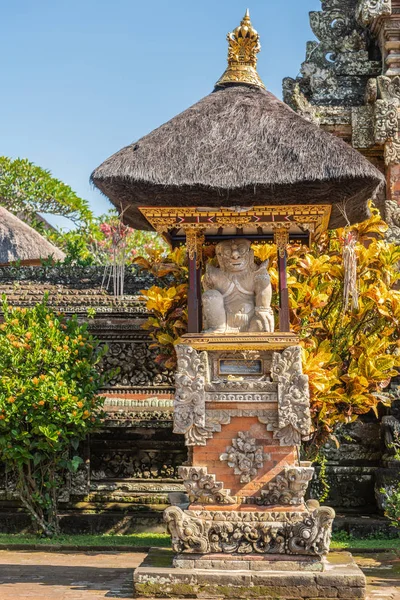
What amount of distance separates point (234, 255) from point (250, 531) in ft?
7.97

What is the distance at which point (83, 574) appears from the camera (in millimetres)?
8406

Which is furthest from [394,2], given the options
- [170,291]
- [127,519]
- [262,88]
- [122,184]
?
[127,519]

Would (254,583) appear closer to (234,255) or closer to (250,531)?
(250,531)

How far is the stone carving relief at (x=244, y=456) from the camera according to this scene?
7.97 meters

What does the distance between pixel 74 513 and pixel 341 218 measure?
469cm

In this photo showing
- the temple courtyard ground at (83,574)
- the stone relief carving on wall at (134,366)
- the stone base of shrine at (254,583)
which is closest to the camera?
the stone base of shrine at (254,583)

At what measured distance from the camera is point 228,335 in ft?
26.7

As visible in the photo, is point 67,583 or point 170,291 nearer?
point 67,583

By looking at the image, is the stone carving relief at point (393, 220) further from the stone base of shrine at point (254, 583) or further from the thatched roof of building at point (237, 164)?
the stone base of shrine at point (254, 583)

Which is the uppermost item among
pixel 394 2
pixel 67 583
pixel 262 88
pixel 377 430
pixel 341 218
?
pixel 394 2

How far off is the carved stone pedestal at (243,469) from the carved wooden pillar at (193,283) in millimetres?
252

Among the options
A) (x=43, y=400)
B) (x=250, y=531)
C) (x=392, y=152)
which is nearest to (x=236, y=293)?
(x=250, y=531)

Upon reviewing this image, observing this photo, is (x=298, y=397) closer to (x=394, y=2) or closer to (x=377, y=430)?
(x=377, y=430)

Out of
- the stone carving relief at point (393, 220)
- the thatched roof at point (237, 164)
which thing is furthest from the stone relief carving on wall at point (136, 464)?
the stone carving relief at point (393, 220)
